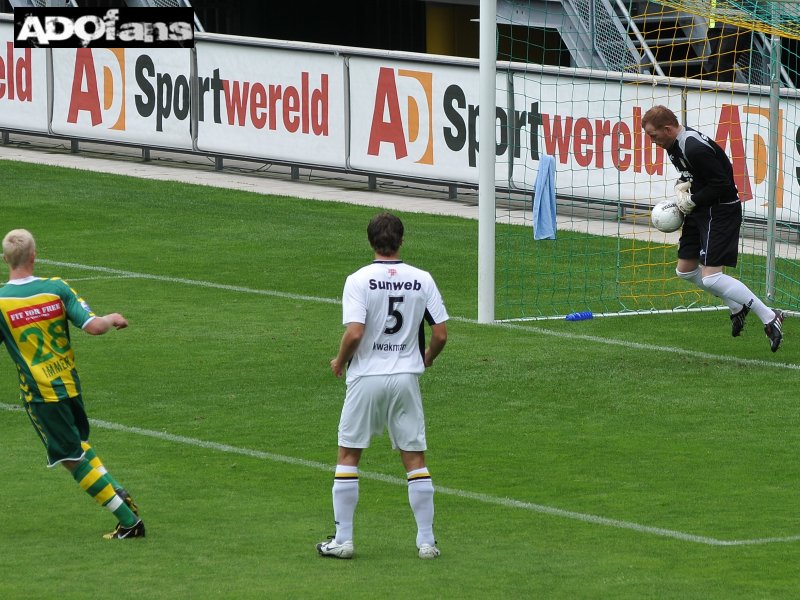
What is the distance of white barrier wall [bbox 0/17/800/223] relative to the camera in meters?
18.7

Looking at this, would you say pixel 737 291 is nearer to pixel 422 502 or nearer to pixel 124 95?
pixel 422 502

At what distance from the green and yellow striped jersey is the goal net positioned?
6.82 meters

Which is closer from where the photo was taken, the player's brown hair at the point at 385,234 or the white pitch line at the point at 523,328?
the player's brown hair at the point at 385,234

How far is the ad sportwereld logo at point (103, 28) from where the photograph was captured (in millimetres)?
25422

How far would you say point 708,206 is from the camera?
12898 millimetres

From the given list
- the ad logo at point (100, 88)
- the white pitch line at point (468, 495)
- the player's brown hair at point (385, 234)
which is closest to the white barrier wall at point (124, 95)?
the ad logo at point (100, 88)

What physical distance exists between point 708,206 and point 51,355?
20.0 ft

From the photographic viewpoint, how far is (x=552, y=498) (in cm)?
940

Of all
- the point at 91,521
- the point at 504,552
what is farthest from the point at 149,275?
the point at 504,552

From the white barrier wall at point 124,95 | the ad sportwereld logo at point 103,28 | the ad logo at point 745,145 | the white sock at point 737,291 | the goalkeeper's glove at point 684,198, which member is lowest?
the white sock at point 737,291

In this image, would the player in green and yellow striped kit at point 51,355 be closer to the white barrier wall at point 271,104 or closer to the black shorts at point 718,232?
the black shorts at point 718,232

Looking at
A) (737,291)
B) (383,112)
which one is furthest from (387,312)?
(383,112)

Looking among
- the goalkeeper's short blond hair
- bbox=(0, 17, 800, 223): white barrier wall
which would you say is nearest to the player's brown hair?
the goalkeeper's short blond hair

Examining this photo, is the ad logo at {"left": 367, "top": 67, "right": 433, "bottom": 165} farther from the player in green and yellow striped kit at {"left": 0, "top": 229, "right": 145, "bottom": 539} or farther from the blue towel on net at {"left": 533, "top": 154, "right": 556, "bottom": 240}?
the player in green and yellow striped kit at {"left": 0, "top": 229, "right": 145, "bottom": 539}
